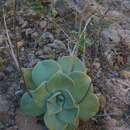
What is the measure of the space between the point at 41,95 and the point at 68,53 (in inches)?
18.5

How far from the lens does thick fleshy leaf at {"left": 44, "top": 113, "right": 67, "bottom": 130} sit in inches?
71.7

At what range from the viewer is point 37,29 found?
2.40 metres

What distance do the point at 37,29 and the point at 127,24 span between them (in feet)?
1.81

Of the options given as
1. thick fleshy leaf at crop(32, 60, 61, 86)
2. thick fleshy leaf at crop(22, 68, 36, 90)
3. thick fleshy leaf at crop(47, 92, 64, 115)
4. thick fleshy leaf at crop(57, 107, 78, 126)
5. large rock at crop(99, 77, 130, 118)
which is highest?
thick fleshy leaf at crop(32, 60, 61, 86)

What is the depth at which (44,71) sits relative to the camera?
1863 millimetres

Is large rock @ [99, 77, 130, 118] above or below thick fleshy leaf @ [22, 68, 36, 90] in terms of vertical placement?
below

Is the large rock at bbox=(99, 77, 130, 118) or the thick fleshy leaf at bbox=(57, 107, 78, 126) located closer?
the thick fleshy leaf at bbox=(57, 107, 78, 126)

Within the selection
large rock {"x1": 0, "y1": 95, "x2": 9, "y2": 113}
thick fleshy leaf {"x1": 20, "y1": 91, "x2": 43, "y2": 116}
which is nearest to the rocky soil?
large rock {"x1": 0, "y1": 95, "x2": 9, "y2": 113}

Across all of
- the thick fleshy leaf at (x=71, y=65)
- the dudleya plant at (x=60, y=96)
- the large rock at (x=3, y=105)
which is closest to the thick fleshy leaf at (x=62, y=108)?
the dudleya plant at (x=60, y=96)

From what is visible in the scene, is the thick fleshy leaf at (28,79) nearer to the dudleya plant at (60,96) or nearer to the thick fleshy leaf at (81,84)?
the dudleya plant at (60,96)

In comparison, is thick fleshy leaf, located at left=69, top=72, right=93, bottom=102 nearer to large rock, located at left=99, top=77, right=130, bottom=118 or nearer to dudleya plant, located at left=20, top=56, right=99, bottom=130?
dudleya plant, located at left=20, top=56, right=99, bottom=130

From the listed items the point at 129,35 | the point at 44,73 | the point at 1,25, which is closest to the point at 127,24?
the point at 129,35

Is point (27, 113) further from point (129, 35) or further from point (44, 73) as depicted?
point (129, 35)

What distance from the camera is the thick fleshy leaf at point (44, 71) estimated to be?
185 centimetres
